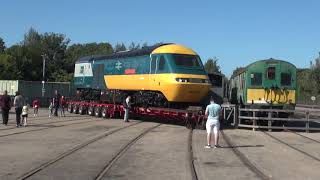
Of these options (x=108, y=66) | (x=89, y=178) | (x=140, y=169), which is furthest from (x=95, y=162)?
(x=108, y=66)

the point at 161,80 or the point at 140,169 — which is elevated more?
the point at 161,80

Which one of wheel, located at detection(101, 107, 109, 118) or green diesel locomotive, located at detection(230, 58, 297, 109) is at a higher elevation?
green diesel locomotive, located at detection(230, 58, 297, 109)

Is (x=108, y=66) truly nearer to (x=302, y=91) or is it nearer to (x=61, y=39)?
(x=302, y=91)

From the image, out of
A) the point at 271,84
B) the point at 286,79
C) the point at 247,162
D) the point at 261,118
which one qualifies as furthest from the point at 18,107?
the point at 247,162

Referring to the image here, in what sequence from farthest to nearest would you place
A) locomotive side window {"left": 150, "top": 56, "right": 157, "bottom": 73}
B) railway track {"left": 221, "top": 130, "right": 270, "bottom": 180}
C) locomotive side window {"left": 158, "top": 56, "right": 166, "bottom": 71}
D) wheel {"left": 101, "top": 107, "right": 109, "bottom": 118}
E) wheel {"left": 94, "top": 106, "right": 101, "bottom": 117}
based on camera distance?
wheel {"left": 94, "top": 106, "right": 101, "bottom": 117} → wheel {"left": 101, "top": 107, "right": 109, "bottom": 118} → locomotive side window {"left": 150, "top": 56, "right": 157, "bottom": 73} → locomotive side window {"left": 158, "top": 56, "right": 166, "bottom": 71} → railway track {"left": 221, "top": 130, "right": 270, "bottom": 180}

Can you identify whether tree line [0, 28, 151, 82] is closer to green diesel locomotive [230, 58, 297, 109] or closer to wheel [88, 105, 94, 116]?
wheel [88, 105, 94, 116]

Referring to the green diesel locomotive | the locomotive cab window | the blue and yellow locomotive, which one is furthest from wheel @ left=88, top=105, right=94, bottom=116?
the green diesel locomotive

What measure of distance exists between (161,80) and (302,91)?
7201cm

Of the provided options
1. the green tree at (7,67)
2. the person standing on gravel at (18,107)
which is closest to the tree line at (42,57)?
the green tree at (7,67)

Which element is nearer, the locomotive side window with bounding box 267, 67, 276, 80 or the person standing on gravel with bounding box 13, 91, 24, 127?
the person standing on gravel with bounding box 13, 91, 24, 127

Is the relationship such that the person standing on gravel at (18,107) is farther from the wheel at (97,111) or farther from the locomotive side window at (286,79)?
the locomotive side window at (286,79)

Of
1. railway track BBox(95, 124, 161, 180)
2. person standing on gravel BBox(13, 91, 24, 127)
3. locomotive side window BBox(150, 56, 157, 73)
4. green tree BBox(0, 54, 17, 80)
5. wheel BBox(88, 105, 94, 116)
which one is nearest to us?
railway track BBox(95, 124, 161, 180)

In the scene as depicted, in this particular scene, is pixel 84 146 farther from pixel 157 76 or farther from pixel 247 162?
pixel 157 76

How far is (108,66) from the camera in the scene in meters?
38.9
